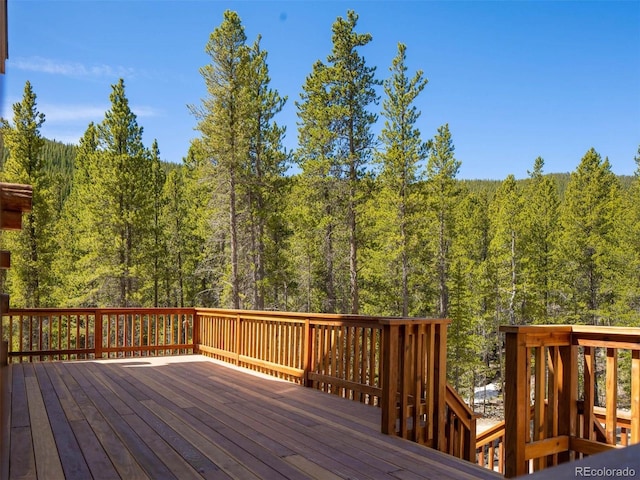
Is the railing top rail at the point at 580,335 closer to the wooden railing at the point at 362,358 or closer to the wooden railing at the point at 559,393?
the wooden railing at the point at 559,393

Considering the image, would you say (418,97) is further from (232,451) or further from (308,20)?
(232,451)

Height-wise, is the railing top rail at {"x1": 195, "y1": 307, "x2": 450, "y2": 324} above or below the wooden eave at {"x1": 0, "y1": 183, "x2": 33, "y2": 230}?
below

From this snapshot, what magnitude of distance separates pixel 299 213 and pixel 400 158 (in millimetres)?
4455

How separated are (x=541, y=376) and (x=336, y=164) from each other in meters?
14.9

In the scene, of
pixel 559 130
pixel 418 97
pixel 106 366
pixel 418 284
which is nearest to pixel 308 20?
pixel 418 97

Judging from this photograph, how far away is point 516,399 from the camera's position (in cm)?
289

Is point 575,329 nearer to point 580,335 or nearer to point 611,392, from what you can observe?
point 580,335

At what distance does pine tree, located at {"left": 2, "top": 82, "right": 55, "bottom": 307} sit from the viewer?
1614cm

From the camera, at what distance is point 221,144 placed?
15984 millimetres

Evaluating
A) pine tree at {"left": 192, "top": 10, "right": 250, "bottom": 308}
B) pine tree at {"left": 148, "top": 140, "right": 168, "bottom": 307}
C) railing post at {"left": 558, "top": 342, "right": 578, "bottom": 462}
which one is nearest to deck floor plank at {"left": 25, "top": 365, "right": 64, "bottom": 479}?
railing post at {"left": 558, "top": 342, "right": 578, "bottom": 462}

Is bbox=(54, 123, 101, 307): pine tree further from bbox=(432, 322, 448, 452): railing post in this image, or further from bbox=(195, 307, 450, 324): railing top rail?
bbox=(432, 322, 448, 452): railing post

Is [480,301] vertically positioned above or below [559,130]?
below

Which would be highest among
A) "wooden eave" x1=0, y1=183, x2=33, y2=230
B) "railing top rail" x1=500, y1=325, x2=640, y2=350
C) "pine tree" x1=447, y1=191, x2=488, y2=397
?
"wooden eave" x1=0, y1=183, x2=33, y2=230

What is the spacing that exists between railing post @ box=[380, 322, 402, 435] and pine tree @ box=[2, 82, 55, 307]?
52.4 ft
